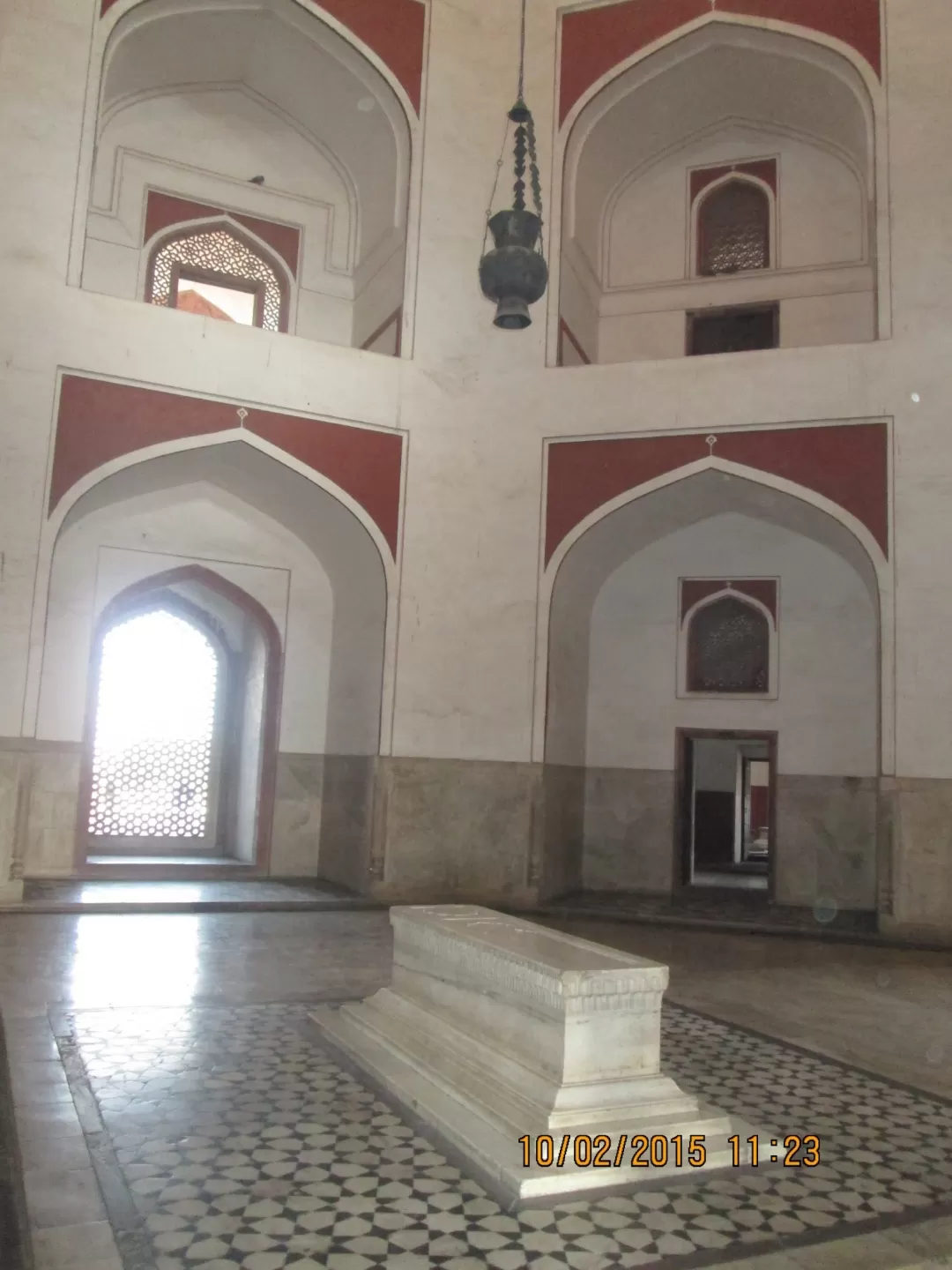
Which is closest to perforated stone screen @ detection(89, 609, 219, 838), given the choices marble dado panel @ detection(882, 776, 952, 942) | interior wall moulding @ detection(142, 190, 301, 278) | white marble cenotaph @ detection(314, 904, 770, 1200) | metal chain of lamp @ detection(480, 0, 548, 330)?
interior wall moulding @ detection(142, 190, 301, 278)

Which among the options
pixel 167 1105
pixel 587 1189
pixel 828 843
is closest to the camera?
pixel 587 1189

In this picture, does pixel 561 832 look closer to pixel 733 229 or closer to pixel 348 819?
pixel 348 819

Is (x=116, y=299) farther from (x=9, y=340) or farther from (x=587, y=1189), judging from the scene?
(x=587, y=1189)

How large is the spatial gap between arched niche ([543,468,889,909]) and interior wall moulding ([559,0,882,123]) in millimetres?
2813

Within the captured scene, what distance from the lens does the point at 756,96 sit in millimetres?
7281

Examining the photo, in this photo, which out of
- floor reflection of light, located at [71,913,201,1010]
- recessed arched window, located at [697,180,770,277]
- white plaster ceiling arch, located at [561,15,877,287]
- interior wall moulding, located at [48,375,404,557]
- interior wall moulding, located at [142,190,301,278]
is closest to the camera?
floor reflection of light, located at [71,913,201,1010]

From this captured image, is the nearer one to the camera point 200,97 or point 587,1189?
point 587,1189

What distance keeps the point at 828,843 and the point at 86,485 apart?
491cm

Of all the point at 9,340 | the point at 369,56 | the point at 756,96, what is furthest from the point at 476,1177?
the point at 756,96

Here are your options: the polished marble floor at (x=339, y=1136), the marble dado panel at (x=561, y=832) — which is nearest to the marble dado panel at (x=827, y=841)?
the marble dado panel at (x=561, y=832)

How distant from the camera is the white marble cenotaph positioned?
7.25 ft

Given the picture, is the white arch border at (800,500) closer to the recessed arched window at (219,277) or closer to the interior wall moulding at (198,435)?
the interior wall moulding at (198,435)

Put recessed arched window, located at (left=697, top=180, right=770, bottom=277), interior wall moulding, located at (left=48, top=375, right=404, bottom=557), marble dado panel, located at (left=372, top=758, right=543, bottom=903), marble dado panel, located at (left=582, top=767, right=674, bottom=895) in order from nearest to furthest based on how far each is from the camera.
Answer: interior wall moulding, located at (left=48, top=375, right=404, bottom=557) < marble dado panel, located at (left=372, top=758, right=543, bottom=903) < marble dado panel, located at (left=582, top=767, right=674, bottom=895) < recessed arched window, located at (left=697, top=180, right=770, bottom=277)

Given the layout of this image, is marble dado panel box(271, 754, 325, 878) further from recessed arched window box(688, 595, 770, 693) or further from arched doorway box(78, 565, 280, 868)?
recessed arched window box(688, 595, 770, 693)
